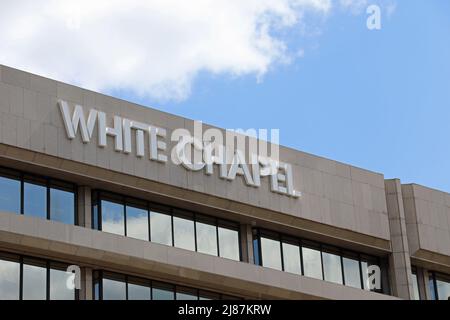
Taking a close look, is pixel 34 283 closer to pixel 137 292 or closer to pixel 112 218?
pixel 112 218

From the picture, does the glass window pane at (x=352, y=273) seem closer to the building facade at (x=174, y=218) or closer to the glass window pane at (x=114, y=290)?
the building facade at (x=174, y=218)

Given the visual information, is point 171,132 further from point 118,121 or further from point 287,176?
point 287,176

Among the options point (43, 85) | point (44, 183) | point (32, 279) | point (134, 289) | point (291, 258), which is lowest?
point (32, 279)

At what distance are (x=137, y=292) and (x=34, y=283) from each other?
4573 mm

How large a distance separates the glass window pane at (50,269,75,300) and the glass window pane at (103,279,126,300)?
1.48 m

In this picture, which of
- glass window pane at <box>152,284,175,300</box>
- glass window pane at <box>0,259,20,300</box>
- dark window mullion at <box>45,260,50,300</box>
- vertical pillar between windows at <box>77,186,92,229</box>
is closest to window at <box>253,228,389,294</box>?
glass window pane at <box>152,284,175,300</box>

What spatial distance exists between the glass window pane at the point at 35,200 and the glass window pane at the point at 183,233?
5871 millimetres

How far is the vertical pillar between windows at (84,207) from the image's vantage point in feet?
151

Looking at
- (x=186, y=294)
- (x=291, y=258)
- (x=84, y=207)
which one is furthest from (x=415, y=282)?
(x=84, y=207)

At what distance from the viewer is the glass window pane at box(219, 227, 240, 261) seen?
49938 mm

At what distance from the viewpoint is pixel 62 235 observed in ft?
145

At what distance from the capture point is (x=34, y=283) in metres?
44.2

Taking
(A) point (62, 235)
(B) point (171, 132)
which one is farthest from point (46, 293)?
(B) point (171, 132)

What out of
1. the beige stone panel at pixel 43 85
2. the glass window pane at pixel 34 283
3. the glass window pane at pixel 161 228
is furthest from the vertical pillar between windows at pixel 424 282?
the beige stone panel at pixel 43 85
